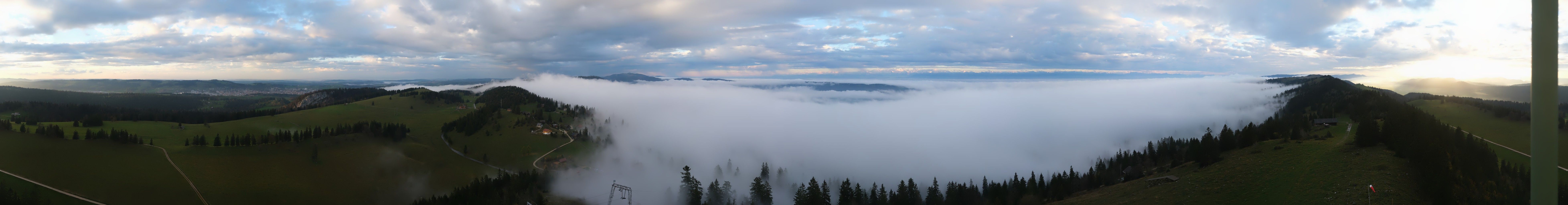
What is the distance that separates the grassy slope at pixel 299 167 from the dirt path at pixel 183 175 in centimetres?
40

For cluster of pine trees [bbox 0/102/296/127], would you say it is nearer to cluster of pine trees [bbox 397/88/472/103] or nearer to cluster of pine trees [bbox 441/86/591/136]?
cluster of pine trees [bbox 441/86/591/136]

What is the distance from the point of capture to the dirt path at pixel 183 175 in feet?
180

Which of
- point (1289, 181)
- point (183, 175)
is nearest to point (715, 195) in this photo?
point (183, 175)

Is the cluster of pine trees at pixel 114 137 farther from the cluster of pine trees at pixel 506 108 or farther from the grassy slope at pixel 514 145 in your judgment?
the cluster of pine trees at pixel 506 108

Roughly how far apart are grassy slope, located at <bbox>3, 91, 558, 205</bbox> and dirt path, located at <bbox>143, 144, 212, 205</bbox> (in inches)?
15.6

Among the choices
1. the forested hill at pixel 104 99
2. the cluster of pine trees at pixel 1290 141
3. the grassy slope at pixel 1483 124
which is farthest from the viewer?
the forested hill at pixel 104 99

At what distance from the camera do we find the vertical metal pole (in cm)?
304

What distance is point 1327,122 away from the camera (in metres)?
70.9

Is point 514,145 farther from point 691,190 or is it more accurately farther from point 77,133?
point 77,133

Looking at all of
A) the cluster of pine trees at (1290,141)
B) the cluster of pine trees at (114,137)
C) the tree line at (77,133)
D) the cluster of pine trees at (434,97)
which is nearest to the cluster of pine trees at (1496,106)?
the cluster of pine trees at (1290,141)

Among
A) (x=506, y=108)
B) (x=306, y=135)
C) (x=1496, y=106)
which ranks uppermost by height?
(x=1496, y=106)

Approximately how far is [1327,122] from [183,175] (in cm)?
13829

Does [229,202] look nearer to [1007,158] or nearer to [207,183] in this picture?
[207,183]

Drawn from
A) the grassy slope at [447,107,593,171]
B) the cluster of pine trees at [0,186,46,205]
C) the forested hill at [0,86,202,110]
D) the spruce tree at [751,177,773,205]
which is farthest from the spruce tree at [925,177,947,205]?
the forested hill at [0,86,202,110]
